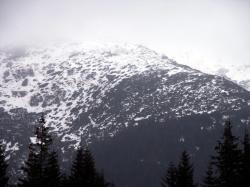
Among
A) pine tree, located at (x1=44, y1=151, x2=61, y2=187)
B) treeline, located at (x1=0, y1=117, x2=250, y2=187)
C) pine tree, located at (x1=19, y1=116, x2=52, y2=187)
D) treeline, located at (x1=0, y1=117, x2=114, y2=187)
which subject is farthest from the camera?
pine tree, located at (x1=44, y1=151, x2=61, y2=187)

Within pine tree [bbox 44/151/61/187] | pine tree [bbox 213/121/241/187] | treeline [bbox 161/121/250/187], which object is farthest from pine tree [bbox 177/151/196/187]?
pine tree [bbox 44/151/61/187]

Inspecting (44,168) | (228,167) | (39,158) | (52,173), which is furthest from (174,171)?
(39,158)

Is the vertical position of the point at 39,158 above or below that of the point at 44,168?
above

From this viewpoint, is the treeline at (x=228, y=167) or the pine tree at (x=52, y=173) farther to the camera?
the pine tree at (x=52, y=173)

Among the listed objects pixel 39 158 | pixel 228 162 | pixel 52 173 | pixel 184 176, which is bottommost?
pixel 52 173

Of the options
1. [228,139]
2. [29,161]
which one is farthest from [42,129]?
[228,139]

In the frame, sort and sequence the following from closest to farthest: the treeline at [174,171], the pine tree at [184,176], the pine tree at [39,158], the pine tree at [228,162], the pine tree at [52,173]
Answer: the pine tree at [228,162] → the treeline at [174,171] → the pine tree at [39,158] → the pine tree at [184,176] → the pine tree at [52,173]

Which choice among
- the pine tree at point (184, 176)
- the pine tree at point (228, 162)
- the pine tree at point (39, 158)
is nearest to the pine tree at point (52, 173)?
the pine tree at point (39, 158)

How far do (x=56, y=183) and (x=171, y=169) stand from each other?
507 inches

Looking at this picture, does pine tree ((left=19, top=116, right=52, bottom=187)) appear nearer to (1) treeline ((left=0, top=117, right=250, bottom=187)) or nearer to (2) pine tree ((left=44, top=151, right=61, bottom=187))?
(1) treeline ((left=0, top=117, right=250, bottom=187))

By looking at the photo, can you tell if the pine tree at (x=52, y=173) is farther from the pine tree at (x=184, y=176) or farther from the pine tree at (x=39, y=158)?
the pine tree at (x=184, y=176)

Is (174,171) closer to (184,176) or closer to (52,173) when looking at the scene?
(184,176)

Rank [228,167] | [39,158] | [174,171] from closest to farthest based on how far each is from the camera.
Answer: [228,167] < [39,158] < [174,171]

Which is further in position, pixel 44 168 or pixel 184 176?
pixel 44 168
